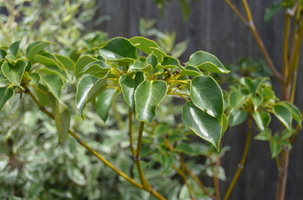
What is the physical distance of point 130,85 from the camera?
2.27 ft

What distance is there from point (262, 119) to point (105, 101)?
589 mm

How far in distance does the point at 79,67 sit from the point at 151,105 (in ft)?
0.87

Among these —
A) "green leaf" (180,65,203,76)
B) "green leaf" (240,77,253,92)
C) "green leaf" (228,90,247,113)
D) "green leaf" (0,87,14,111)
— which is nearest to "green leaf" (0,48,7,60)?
"green leaf" (0,87,14,111)

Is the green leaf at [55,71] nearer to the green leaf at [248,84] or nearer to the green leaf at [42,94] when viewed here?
the green leaf at [42,94]

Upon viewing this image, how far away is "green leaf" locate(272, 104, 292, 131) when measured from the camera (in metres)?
0.94

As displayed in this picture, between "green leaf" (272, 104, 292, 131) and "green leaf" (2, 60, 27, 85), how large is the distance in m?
0.83

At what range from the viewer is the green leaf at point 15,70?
721mm

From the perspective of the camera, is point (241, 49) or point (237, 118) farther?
point (241, 49)

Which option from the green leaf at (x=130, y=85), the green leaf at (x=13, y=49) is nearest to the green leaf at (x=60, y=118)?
the green leaf at (x=13, y=49)

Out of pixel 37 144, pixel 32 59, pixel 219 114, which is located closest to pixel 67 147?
pixel 37 144

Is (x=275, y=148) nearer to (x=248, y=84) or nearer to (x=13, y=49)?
(x=248, y=84)

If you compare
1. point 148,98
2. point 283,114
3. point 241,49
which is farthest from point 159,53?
point 241,49

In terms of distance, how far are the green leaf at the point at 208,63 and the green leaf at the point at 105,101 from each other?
9.4 inches

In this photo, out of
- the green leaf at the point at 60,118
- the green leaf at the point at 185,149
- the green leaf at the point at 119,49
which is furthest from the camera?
the green leaf at the point at 185,149
